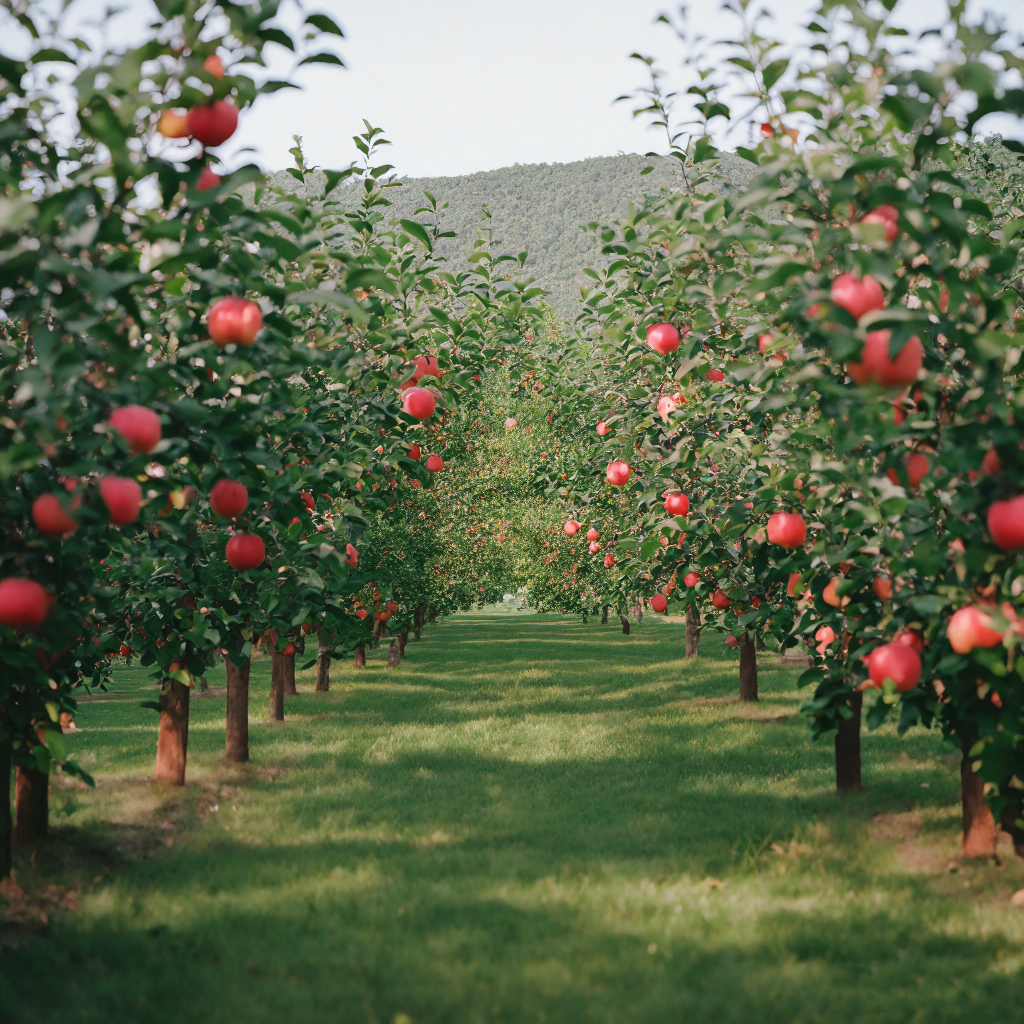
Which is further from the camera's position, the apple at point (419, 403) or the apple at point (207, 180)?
the apple at point (419, 403)

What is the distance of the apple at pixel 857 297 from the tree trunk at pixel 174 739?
24.8 feet

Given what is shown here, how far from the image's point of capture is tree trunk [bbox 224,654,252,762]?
33.8ft

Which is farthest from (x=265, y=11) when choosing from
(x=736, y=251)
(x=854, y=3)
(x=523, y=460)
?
(x=523, y=460)

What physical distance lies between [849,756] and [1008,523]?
17.4ft

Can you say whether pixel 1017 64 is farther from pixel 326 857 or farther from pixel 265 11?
pixel 326 857

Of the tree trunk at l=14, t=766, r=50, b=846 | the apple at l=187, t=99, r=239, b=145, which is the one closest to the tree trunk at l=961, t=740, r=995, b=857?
the apple at l=187, t=99, r=239, b=145

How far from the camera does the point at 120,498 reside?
12.4ft

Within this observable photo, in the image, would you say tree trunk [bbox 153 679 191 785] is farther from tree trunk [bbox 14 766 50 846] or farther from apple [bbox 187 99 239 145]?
apple [bbox 187 99 239 145]

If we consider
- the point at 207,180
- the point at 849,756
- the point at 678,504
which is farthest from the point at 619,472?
the point at 207,180

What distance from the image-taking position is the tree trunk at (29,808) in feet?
22.3

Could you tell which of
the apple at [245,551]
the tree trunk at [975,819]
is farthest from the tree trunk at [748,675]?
the apple at [245,551]

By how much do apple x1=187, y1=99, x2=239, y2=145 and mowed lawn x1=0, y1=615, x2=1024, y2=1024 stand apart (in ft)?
12.9

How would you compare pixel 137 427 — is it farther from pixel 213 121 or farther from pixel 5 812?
pixel 5 812

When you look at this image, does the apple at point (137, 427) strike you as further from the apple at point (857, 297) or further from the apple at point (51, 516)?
the apple at point (857, 297)
